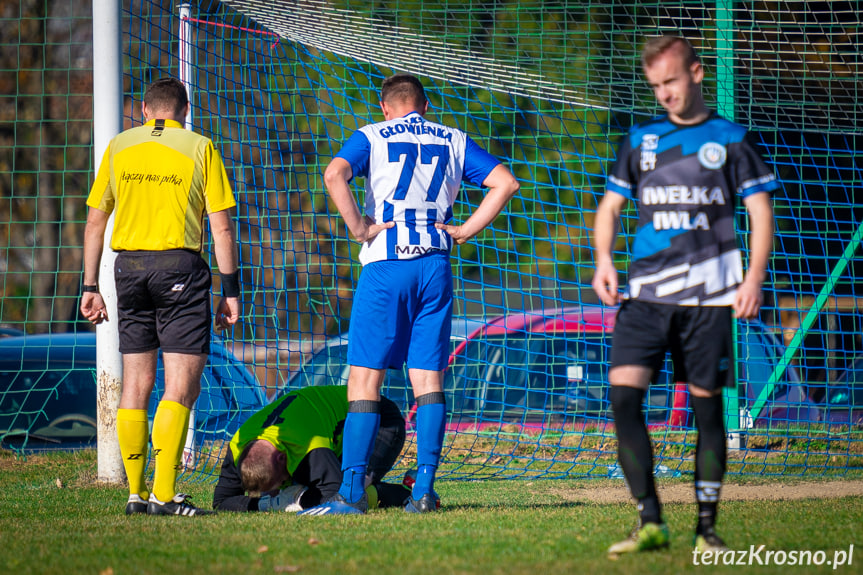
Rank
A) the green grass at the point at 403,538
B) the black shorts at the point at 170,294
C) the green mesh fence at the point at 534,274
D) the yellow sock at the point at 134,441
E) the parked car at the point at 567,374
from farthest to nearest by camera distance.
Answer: the parked car at the point at 567,374 < the green mesh fence at the point at 534,274 < the yellow sock at the point at 134,441 < the black shorts at the point at 170,294 < the green grass at the point at 403,538

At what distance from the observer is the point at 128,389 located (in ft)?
15.1

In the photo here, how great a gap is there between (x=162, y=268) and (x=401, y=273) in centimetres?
114

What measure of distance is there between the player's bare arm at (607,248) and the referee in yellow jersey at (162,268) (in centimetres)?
194

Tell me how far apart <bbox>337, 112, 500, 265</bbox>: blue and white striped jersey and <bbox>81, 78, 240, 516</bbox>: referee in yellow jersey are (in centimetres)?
70

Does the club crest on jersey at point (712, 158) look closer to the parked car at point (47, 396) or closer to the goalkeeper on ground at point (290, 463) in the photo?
the goalkeeper on ground at point (290, 463)

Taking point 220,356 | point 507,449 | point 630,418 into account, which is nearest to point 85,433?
point 220,356

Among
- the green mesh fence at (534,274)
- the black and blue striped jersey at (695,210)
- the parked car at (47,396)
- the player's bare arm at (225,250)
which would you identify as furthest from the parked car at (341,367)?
the black and blue striped jersey at (695,210)

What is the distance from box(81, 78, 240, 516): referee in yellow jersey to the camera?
4484mm

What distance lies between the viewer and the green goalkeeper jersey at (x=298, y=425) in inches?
185

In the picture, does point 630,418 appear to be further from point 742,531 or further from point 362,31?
point 362,31

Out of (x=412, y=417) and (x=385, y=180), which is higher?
(x=385, y=180)

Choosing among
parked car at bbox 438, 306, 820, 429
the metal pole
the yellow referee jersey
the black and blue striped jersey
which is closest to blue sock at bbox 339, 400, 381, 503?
the yellow referee jersey

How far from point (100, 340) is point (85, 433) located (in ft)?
8.58

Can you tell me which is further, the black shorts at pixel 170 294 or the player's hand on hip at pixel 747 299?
the black shorts at pixel 170 294
